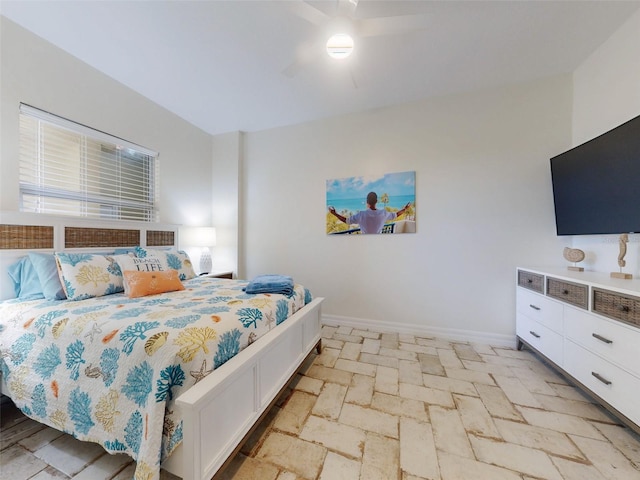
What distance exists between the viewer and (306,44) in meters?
2.04

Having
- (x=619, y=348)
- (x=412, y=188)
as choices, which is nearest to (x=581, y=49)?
(x=412, y=188)

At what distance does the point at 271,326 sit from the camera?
1620mm

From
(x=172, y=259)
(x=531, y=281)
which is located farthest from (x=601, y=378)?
(x=172, y=259)

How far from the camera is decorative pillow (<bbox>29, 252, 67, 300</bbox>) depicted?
1.72 meters

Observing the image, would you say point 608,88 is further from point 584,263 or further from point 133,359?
point 133,359

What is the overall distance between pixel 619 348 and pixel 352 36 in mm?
2568

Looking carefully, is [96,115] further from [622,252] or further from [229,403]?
[622,252]

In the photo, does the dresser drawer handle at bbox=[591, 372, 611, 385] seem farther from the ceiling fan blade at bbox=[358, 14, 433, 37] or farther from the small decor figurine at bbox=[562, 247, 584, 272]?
the ceiling fan blade at bbox=[358, 14, 433, 37]

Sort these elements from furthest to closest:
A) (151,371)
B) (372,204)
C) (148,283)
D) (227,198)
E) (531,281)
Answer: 1. (227,198)
2. (372,204)
3. (531,281)
4. (148,283)
5. (151,371)

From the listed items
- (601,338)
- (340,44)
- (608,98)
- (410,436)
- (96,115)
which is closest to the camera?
(410,436)

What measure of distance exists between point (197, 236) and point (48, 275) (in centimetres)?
167

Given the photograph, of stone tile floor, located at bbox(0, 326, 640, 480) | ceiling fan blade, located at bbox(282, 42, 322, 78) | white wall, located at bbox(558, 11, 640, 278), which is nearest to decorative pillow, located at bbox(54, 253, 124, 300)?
stone tile floor, located at bbox(0, 326, 640, 480)

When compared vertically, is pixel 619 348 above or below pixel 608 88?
below

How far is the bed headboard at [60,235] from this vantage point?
5.82 ft
